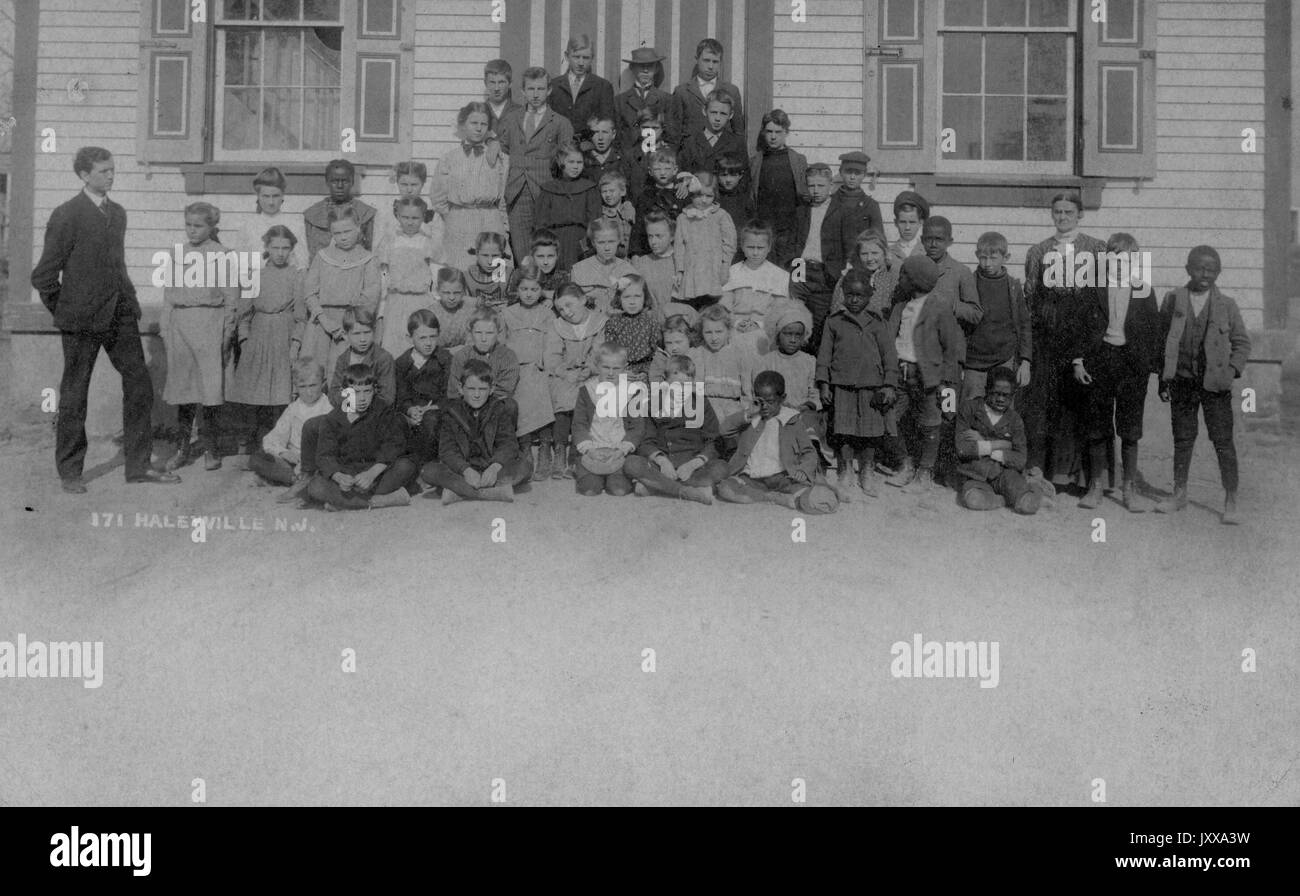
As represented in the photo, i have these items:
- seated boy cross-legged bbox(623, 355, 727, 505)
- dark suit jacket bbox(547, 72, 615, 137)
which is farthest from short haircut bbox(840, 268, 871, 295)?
dark suit jacket bbox(547, 72, 615, 137)

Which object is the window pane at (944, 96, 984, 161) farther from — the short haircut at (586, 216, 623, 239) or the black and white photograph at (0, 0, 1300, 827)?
the short haircut at (586, 216, 623, 239)

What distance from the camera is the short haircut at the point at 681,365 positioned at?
6089mm

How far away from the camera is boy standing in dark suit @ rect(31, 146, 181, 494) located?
610 cm

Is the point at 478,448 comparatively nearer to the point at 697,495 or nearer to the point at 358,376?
the point at 358,376

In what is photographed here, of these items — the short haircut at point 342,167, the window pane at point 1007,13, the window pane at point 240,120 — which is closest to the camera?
the short haircut at point 342,167

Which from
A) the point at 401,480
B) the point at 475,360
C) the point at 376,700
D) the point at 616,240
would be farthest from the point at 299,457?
the point at 616,240

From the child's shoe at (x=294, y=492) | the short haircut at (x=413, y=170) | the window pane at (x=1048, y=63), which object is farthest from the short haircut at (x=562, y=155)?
the window pane at (x=1048, y=63)

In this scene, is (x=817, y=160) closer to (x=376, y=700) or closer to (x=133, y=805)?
(x=376, y=700)

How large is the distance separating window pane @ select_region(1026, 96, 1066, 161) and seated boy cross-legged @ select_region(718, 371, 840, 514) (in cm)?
228

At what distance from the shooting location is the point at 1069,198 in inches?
256

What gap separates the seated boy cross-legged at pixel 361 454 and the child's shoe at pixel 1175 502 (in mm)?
3509

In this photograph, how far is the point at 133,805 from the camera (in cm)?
529

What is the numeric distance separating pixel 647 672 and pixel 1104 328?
9.29ft

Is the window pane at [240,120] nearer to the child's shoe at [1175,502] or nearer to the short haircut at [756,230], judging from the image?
the short haircut at [756,230]
